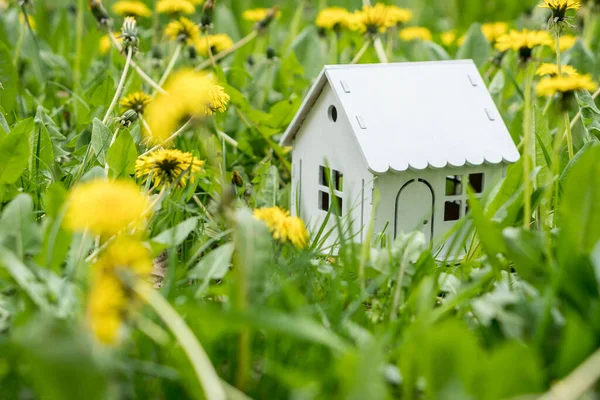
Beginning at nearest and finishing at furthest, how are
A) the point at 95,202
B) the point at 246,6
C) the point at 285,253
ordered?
1. the point at 95,202
2. the point at 285,253
3. the point at 246,6

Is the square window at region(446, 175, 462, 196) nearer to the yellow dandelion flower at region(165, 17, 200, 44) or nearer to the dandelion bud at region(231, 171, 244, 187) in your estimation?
the dandelion bud at region(231, 171, 244, 187)

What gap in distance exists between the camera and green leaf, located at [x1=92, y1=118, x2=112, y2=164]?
1783 mm

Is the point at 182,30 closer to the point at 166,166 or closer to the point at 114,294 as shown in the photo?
the point at 166,166

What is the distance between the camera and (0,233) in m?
1.28

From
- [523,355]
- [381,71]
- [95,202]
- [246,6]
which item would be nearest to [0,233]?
[95,202]

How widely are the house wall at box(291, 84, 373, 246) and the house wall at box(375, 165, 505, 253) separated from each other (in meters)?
0.03

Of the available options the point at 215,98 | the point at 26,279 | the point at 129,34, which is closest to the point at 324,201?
the point at 215,98

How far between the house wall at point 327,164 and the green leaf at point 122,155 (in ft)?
1.39

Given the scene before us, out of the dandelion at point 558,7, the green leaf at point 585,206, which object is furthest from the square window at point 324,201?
the green leaf at point 585,206

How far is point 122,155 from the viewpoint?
67.7 inches

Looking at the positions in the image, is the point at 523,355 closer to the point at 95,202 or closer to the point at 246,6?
the point at 95,202

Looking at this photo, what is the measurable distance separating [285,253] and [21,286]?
1.88ft

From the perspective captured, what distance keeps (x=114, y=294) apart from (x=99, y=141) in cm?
93

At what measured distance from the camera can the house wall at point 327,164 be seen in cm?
178
